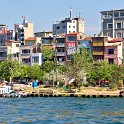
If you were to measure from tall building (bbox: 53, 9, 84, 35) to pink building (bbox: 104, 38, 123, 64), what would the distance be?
3863cm

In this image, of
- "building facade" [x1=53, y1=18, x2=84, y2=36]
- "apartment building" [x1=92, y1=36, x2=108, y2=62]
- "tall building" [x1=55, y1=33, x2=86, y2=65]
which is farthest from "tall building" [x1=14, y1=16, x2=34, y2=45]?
"apartment building" [x1=92, y1=36, x2=108, y2=62]

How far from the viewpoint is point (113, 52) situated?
123m

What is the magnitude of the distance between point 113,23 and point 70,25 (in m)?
22.7

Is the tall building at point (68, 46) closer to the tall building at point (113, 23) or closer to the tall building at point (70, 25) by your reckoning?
the tall building at point (113, 23)

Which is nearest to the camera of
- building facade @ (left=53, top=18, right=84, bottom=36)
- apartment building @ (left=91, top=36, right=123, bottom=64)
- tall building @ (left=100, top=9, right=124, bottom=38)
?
apartment building @ (left=91, top=36, right=123, bottom=64)

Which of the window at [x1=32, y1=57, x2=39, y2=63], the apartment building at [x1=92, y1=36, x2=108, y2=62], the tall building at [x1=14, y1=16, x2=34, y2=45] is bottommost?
the window at [x1=32, y1=57, x2=39, y2=63]

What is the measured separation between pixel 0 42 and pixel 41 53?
3390 cm

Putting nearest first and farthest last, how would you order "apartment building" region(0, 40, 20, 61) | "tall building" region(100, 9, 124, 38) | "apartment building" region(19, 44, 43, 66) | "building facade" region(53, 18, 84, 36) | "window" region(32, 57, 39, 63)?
1. "apartment building" region(19, 44, 43, 66)
2. "window" region(32, 57, 39, 63)
3. "apartment building" region(0, 40, 20, 61)
4. "tall building" region(100, 9, 124, 38)
5. "building facade" region(53, 18, 84, 36)

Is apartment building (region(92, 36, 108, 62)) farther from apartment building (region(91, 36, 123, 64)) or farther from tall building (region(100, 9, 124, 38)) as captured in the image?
tall building (region(100, 9, 124, 38))

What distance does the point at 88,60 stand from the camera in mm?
119688

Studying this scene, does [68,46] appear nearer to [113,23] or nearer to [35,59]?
[35,59]

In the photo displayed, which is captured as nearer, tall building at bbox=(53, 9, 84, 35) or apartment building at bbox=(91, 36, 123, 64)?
apartment building at bbox=(91, 36, 123, 64)

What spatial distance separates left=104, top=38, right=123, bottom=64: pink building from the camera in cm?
12225

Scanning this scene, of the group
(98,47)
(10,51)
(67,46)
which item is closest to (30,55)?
(10,51)
